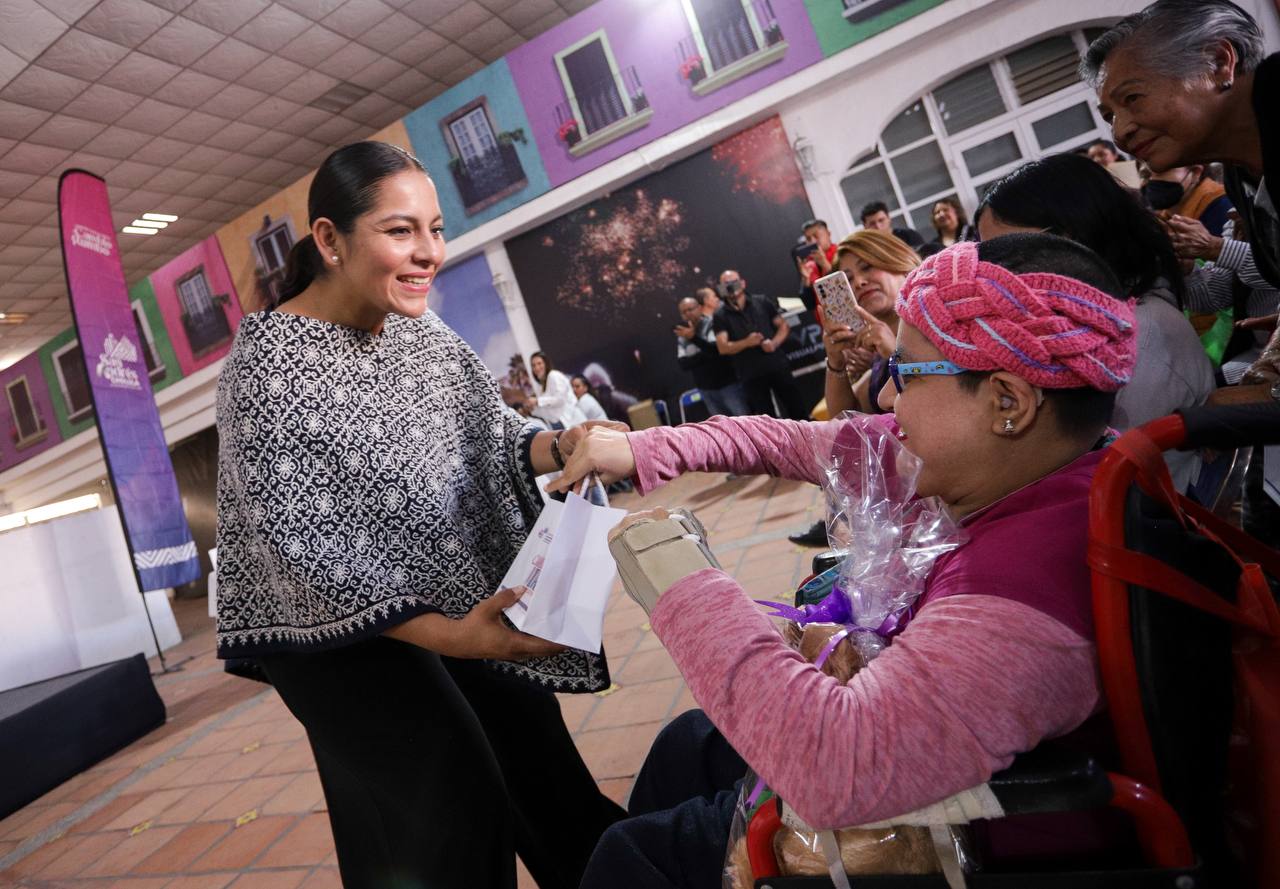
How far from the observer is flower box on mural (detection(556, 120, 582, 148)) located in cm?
933

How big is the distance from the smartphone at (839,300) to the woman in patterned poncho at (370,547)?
1413mm

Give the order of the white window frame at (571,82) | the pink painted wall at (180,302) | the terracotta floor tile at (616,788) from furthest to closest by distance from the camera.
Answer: the pink painted wall at (180,302), the white window frame at (571,82), the terracotta floor tile at (616,788)

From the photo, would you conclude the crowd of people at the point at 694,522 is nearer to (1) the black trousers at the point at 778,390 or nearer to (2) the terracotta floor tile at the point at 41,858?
(2) the terracotta floor tile at the point at 41,858

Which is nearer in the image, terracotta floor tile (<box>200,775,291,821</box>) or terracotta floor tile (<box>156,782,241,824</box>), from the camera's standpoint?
terracotta floor tile (<box>200,775,291,821</box>)

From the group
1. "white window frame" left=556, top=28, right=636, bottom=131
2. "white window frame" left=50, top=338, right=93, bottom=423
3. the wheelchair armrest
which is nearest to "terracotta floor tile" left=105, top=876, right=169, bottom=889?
the wheelchair armrest

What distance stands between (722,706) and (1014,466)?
19.6 inches

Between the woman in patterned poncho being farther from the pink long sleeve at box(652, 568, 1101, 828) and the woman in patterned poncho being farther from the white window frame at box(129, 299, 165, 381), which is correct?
the white window frame at box(129, 299, 165, 381)

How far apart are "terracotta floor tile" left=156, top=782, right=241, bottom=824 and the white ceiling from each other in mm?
6434

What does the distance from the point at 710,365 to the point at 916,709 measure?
631 cm

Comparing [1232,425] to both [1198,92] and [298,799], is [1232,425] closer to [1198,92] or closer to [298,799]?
[1198,92]

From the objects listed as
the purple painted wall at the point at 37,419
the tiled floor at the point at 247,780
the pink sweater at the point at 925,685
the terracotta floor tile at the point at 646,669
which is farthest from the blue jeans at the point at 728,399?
the purple painted wall at the point at 37,419

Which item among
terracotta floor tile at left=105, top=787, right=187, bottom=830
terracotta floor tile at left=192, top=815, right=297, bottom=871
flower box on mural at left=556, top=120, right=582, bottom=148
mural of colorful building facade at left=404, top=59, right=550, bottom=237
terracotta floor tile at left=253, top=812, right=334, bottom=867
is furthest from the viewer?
mural of colorful building facade at left=404, top=59, right=550, bottom=237

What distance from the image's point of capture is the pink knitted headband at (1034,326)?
2.87 ft

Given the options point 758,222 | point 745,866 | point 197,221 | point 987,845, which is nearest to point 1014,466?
point 987,845
